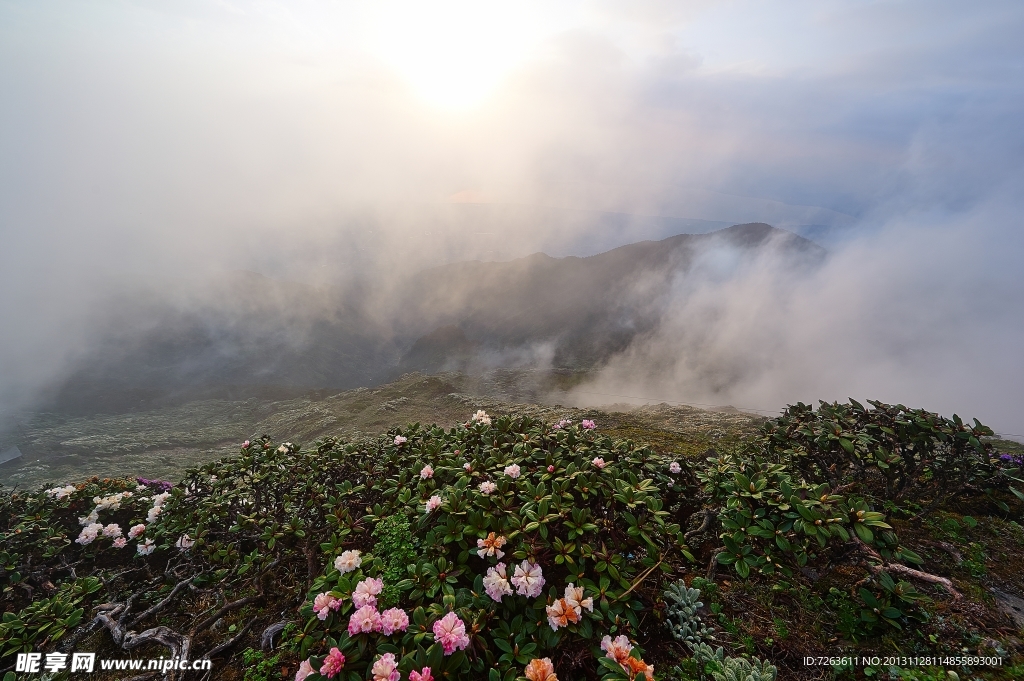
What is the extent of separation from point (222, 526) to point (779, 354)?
9247 inches

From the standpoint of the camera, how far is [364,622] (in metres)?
3.49

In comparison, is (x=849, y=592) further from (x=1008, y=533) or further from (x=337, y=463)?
(x=337, y=463)

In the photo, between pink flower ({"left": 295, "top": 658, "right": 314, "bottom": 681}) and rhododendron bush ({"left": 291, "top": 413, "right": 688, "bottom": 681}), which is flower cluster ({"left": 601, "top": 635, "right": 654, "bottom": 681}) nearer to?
rhododendron bush ({"left": 291, "top": 413, "right": 688, "bottom": 681})

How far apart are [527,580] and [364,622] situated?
5.02ft

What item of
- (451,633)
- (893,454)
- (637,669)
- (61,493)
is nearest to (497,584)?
(451,633)

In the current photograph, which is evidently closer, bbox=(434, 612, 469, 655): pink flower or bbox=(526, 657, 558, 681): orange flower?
bbox=(526, 657, 558, 681): orange flower

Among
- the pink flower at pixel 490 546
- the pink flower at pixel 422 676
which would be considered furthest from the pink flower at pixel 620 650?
the pink flower at pixel 422 676

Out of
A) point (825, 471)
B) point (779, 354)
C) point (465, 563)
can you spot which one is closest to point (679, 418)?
point (825, 471)

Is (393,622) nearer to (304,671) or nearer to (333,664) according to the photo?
(333,664)

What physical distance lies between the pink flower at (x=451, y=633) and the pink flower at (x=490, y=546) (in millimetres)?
763

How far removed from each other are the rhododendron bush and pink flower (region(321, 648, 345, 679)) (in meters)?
0.12

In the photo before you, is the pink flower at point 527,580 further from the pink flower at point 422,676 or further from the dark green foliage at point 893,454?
the dark green foliage at point 893,454

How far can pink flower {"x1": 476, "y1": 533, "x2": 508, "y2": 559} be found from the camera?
13.6 ft

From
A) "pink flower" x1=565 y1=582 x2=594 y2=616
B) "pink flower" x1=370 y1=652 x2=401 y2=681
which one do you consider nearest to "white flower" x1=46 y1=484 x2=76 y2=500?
"pink flower" x1=370 y1=652 x2=401 y2=681
